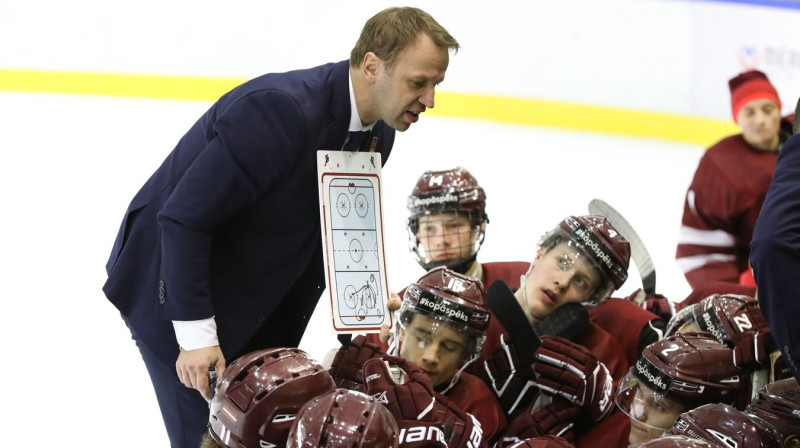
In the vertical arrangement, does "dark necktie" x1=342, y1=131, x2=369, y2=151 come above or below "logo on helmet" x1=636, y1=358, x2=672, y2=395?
above

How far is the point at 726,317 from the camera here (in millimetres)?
2938

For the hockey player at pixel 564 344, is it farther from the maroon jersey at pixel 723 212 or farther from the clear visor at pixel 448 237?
the maroon jersey at pixel 723 212

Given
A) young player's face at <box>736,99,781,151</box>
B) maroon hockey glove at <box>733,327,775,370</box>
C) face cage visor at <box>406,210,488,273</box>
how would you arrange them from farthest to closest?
young player's face at <box>736,99,781,151</box> < face cage visor at <box>406,210,488,273</box> < maroon hockey glove at <box>733,327,775,370</box>

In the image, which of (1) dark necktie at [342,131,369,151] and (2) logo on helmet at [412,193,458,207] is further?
(2) logo on helmet at [412,193,458,207]

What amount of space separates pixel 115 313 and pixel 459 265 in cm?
190

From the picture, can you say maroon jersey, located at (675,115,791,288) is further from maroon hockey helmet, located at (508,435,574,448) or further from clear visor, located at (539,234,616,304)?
maroon hockey helmet, located at (508,435,574,448)

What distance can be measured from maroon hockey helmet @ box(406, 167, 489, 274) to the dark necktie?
0.96 m

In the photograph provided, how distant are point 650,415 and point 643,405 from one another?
0.10 ft

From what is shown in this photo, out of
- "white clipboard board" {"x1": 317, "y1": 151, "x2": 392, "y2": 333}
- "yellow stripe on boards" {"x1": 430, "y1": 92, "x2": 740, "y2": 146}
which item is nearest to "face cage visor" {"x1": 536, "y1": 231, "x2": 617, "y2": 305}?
"white clipboard board" {"x1": 317, "y1": 151, "x2": 392, "y2": 333}

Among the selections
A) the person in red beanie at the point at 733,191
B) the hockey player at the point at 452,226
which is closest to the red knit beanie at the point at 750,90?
the person in red beanie at the point at 733,191

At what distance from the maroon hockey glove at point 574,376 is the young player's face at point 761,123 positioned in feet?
9.59

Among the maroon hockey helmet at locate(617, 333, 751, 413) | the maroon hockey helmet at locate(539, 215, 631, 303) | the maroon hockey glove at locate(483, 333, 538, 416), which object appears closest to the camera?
the maroon hockey helmet at locate(617, 333, 751, 413)

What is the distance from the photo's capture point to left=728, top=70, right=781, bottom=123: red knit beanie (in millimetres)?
5379

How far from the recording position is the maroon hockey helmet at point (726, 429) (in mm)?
2117
